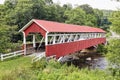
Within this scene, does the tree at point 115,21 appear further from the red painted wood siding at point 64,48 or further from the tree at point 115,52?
the red painted wood siding at point 64,48

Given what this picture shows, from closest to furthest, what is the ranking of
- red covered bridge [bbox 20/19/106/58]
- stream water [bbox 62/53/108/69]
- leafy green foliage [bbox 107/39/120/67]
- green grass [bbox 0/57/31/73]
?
1. leafy green foliage [bbox 107/39/120/67]
2. green grass [bbox 0/57/31/73]
3. red covered bridge [bbox 20/19/106/58]
4. stream water [bbox 62/53/108/69]

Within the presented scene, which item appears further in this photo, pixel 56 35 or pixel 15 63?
pixel 56 35

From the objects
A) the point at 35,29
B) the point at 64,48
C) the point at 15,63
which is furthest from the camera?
the point at 64,48

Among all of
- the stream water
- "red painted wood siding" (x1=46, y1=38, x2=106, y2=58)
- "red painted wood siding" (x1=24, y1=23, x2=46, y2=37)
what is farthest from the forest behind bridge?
"red painted wood siding" (x1=46, y1=38, x2=106, y2=58)

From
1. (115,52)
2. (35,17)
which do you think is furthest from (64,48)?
(35,17)

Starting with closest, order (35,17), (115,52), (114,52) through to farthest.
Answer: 1. (115,52)
2. (114,52)
3. (35,17)

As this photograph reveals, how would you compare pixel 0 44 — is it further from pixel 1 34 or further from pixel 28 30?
pixel 28 30

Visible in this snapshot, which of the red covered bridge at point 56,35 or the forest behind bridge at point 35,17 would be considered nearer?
the forest behind bridge at point 35,17

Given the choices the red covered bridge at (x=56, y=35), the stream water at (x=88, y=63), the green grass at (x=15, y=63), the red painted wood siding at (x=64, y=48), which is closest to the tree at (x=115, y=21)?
the red covered bridge at (x=56, y=35)

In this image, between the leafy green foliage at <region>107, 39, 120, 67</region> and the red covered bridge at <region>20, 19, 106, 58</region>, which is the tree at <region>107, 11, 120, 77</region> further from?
the red covered bridge at <region>20, 19, 106, 58</region>

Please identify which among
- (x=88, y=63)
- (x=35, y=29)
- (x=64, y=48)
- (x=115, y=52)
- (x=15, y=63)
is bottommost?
(x=88, y=63)

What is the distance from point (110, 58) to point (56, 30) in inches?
319

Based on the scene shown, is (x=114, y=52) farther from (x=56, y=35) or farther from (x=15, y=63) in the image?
(x=56, y=35)

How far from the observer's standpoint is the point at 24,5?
41156 millimetres
